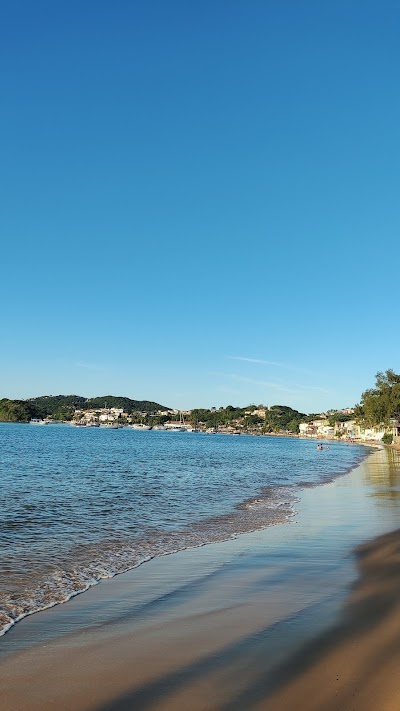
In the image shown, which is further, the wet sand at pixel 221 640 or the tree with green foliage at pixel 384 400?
the tree with green foliage at pixel 384 400

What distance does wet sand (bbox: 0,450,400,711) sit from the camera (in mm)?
4734

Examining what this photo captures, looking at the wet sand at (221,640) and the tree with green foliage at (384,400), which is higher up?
the tree with green foliage at (384,400)

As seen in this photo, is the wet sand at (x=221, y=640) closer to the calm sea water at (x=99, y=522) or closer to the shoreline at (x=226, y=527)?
the shoreline at (x=226, y=527)

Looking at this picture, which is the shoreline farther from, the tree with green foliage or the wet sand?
the tree with green foliage

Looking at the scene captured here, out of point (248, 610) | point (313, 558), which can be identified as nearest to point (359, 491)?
point (313, 558)

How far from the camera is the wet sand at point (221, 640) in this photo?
15.5ft

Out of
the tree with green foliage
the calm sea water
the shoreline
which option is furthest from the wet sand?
the tree with green foliage

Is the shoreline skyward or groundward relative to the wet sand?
groundward

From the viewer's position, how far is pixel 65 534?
13484 millimetres

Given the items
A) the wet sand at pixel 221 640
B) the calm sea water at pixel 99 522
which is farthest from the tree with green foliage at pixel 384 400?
the wet sand at pixel 221 640

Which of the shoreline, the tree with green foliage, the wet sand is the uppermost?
the tree with green foliage

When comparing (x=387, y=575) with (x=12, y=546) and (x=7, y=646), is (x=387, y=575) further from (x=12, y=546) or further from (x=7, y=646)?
(x=12, y=546)

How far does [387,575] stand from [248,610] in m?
3.01

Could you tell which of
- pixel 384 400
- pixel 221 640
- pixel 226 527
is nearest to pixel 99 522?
pixel 226 527
